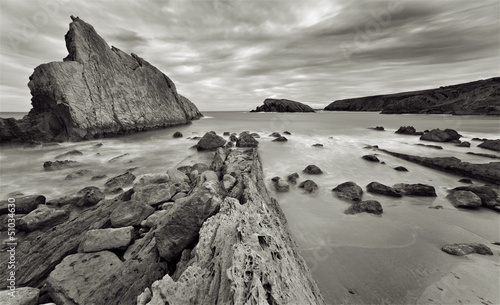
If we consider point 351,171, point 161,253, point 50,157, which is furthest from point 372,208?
point 50,157

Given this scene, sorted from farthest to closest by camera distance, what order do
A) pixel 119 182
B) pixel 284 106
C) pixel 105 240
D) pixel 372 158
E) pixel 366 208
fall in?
pixel 284 106 < pixel 372 158 < pixel 119 182 < pixel 366 208 < pixel 105 240

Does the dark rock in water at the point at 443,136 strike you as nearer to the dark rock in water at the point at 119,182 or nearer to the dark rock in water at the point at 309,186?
the dark rock in water at the point at 309,186

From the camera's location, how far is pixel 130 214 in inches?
213

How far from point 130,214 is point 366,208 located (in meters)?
7.53

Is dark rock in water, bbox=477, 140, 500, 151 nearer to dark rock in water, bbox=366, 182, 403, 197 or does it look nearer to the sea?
the sea

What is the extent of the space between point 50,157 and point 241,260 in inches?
798

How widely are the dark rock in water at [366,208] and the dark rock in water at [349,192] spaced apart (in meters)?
0.71

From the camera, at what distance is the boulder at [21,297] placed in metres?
2.99

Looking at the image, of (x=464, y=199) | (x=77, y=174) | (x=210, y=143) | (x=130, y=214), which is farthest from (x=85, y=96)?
(x=464, y=199)

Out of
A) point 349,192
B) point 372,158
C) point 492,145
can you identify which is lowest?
point 349,192

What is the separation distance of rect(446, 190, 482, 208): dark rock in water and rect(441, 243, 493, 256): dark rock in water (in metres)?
2.84

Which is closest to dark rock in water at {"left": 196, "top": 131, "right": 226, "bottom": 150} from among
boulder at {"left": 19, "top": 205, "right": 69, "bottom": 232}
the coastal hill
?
boulder at {"left": 19, "top": 205, "right": 69, "bottom": 232}

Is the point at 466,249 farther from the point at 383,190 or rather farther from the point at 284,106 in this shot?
the point at 284,106

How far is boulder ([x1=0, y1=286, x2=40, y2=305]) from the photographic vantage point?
299 cm
